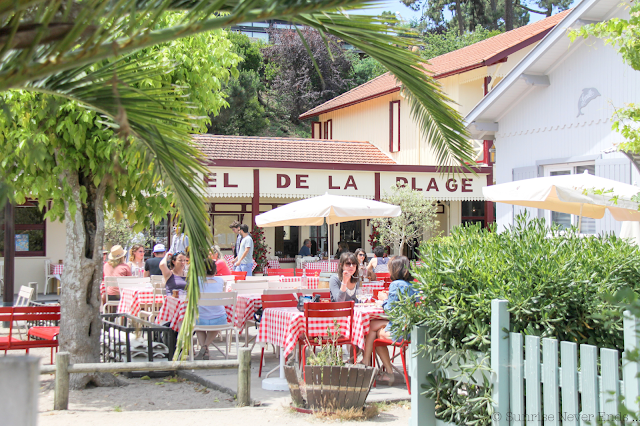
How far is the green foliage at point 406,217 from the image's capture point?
18234 millimetres

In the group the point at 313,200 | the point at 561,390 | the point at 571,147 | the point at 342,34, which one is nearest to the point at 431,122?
the point at 342,34

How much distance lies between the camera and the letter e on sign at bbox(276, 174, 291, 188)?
18172 mm

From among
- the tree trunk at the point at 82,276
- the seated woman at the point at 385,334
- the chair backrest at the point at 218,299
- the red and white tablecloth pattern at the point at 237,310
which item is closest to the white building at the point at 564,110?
the seated woman at the point at 385,334

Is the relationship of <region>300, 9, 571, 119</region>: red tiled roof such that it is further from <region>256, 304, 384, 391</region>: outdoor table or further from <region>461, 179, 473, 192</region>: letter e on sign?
<region>256, 304, 384, 391</region>: outdoor table

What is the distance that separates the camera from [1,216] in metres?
12.5

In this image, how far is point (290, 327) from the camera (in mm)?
6340

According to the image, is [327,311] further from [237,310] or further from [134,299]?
[134,299]

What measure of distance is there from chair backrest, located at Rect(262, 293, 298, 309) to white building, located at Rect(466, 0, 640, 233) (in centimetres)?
484

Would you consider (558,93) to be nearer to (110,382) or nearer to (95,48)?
(110,382)

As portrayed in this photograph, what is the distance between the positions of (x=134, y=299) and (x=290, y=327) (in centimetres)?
372

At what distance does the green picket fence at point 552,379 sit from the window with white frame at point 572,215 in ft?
20.6

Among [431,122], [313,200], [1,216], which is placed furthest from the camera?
[1,216]

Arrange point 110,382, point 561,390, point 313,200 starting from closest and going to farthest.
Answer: point 561,390 → point 110,382 → point 313,200

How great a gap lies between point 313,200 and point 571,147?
4.26 m
